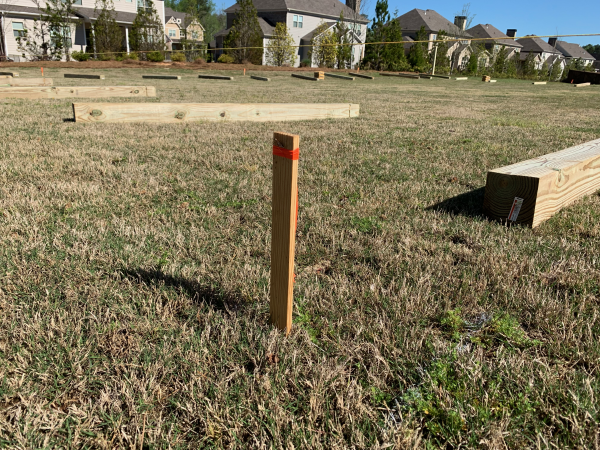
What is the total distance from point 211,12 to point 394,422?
115m

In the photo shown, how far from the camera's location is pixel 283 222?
190 cm

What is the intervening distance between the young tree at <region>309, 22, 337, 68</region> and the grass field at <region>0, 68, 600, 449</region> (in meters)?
45.8

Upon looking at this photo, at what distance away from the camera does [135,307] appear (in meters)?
2.43

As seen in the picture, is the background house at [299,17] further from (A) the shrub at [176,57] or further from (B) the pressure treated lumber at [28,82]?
(B) the pressure treated lumber at [28,82]

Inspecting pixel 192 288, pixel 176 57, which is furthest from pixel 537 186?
pixel 176 57

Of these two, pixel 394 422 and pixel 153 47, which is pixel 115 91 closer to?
pixel 394 422

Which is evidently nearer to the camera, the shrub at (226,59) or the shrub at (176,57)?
the shrub at (176,57)

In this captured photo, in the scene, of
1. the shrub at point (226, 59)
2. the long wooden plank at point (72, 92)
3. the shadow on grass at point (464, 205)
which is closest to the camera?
the shadow on grass at point (464, 205)

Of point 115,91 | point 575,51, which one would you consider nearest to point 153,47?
point 115,91

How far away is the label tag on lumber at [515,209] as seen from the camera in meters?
3.63

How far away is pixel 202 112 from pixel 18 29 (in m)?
37.4

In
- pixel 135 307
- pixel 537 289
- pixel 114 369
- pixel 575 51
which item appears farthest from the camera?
pixel 575 51

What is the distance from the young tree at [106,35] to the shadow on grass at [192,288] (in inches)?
1529

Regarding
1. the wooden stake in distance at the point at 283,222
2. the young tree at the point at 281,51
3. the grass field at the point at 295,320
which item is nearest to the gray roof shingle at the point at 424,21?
the young tree at the point at 281,51
